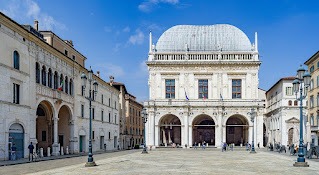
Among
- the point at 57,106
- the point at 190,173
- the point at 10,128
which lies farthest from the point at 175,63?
the point at 190,173

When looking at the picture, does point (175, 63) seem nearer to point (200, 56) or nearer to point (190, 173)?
point (200, 56)

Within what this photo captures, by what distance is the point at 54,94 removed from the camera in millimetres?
36281

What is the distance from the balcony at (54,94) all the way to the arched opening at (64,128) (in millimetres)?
1562

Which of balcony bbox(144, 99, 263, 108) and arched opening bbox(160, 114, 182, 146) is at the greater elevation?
balcony bbox(144, 99, 263, 108)

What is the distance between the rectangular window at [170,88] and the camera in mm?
60969

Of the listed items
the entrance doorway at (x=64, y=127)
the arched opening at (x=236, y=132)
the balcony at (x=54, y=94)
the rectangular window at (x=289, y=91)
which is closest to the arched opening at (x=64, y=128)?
the entrance doorway at (x=64, y=127)

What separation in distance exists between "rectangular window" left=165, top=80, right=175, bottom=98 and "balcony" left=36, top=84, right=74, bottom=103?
2243cm

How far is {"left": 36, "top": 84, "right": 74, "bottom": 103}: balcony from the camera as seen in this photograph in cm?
3338

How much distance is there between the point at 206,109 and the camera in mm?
58250

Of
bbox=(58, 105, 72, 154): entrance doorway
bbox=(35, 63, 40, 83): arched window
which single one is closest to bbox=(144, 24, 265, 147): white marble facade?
bbox=(58, 105, 72, 154): entrance doorway

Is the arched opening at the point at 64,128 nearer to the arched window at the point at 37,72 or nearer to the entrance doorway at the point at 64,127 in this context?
the entrance doorway at the point at 64,127

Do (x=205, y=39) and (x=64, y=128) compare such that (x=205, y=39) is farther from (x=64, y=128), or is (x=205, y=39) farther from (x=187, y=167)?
(x=187, y=167)

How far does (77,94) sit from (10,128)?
1567 cm

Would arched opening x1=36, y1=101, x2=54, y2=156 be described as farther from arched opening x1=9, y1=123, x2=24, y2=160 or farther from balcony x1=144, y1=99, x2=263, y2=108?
balcony x1=144, y1=99, x2=263, y2=108
